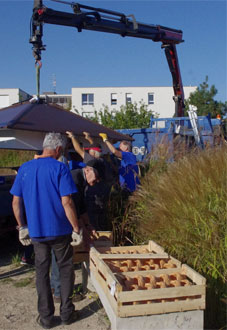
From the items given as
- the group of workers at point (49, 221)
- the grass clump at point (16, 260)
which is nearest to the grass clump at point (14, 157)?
the grass clump at point (16, 260)

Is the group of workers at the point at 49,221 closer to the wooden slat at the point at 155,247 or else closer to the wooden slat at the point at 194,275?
the wooden slat at the point at 155,247

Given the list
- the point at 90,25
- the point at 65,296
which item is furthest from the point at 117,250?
the point at 90,25

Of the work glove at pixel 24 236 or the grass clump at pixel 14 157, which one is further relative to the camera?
the grass clump at pixel 14 157

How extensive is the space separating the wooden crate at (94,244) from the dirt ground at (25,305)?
1.65ft

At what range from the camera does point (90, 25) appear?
10328 millimetres

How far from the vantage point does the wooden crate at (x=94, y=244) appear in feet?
14.7

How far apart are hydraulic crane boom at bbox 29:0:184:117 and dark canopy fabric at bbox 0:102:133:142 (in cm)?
214

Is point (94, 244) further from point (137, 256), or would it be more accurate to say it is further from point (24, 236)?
point (24, 236)

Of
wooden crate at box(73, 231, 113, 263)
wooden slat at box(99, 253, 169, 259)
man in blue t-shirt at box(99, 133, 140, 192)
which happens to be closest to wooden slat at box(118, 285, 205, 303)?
wooden slat at box(99, 253, 169, 259)

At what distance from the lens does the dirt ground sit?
12.8 ft

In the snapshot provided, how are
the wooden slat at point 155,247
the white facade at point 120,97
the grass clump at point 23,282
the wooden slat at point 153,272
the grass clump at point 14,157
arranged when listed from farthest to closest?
the white facade at point 120,97, the grass clump at point 14,157, the grass clump at point 23,282, the wooden slat at point 155,247, the wooden slat at point 153,272

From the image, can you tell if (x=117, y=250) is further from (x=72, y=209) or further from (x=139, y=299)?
(x=139, y=299)

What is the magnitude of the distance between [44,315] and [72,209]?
45.9 inches

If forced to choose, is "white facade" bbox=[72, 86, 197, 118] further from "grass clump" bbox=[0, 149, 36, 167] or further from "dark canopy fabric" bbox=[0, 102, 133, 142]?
"dark canopy fabric" bbox=[0, 102, 133, 142]
